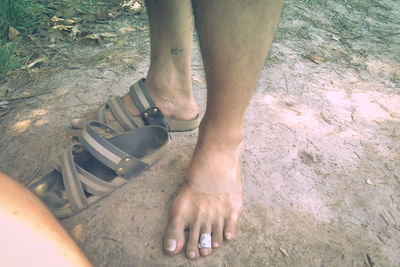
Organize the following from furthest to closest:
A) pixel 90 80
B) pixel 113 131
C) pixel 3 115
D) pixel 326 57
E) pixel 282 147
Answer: pixel 326 57
pixel 90 80
pixel 3 115
pixel 282 147
pixel 113 131

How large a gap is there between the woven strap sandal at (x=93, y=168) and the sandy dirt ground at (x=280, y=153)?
0.06 meters

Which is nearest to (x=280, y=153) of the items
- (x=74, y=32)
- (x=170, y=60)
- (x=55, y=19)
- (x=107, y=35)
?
(x=170, y=60)

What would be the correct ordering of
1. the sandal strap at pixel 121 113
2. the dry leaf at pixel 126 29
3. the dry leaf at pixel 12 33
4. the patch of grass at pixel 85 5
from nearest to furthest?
1. the sandal strap at pixel 121 113
2. the dry leaf at pixel 12 33
3. the dry leaf at pixel 126 29
4. the patch of grass at pixel 85 5

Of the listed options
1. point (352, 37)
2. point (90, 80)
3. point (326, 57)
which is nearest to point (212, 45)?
point (90, 80)

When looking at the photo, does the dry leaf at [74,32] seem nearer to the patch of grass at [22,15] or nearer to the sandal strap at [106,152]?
the patch of grass at [22,15]

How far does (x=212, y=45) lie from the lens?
69 cm

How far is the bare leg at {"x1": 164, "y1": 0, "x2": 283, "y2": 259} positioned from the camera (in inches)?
25.5

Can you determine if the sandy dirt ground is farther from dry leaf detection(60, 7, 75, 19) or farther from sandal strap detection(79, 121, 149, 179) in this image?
dry leaf detection(60, 7, 75, 19)

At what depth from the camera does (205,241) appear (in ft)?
2.78

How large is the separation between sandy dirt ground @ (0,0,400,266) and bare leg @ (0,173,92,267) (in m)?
0.54

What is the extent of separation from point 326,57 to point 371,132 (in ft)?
2.71

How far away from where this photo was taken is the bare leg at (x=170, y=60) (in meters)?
1.05

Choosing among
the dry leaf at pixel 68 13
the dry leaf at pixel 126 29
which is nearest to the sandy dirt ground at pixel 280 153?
the dry leaf at pixel 126 29

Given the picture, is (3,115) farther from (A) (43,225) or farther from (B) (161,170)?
(A) (43,225)
